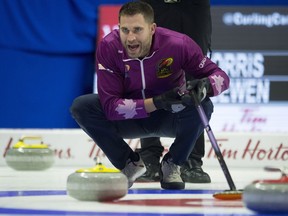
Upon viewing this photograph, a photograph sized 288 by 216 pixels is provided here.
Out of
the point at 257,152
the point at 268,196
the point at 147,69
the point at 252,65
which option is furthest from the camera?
the point at 252,65

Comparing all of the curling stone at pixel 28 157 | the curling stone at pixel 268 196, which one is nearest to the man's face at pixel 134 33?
the curling stone at pixel 268 196

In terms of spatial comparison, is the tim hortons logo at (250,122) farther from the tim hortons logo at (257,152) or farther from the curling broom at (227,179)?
the curling broom at (227,179)

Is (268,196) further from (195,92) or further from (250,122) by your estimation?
(250,122)

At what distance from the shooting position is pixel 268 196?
87.9 inches

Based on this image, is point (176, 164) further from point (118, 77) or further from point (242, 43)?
point (242, 43)

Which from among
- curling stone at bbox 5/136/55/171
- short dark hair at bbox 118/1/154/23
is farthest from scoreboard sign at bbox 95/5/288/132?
short dark hair at bbox 118/1/154/23

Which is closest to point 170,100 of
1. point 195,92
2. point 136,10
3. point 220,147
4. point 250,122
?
point 195,92

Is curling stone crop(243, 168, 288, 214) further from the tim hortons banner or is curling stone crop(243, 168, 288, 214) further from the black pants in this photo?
the tim hortons banner

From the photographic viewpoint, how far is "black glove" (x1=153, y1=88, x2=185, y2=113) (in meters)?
3.17

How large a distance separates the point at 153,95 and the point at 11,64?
4826 millimetres

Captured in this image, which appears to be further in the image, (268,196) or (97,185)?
(97,185)

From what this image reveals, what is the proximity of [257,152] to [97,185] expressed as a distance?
11.1ft

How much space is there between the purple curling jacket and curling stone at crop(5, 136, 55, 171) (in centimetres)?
163

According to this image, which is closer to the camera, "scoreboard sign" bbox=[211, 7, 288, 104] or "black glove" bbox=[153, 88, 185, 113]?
"black glove" bbox=[153, 88, 185, 113]
